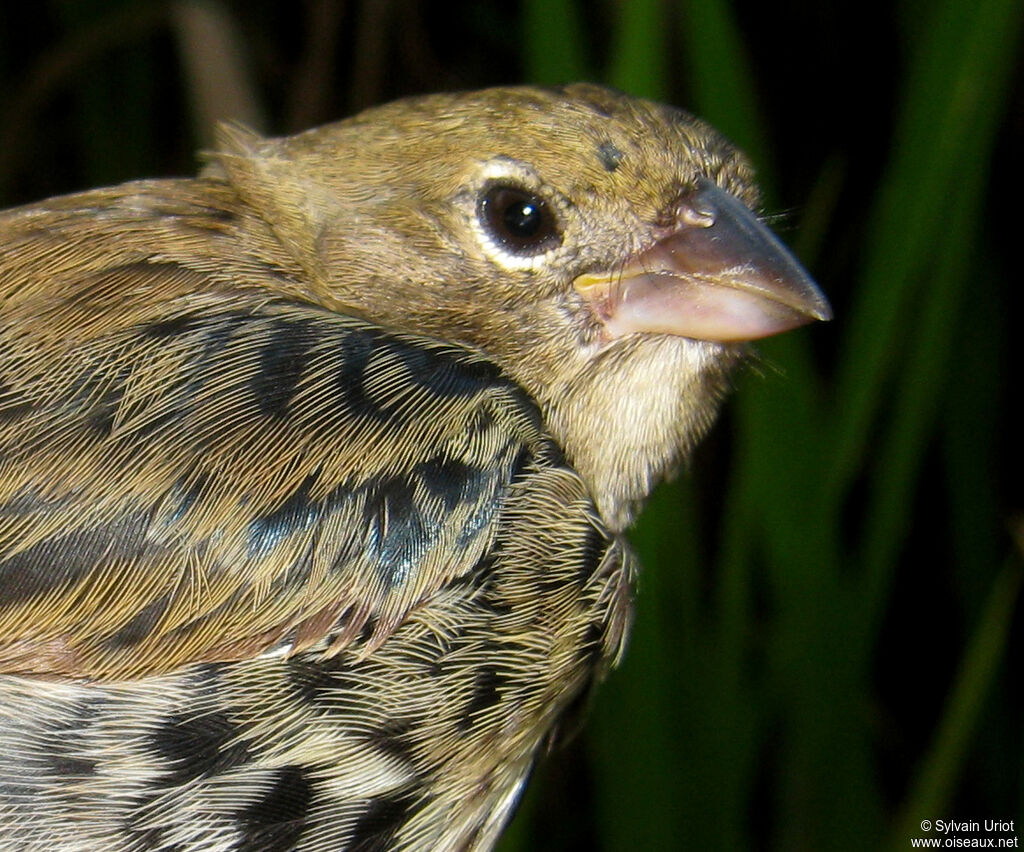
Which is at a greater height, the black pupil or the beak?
the black pupil

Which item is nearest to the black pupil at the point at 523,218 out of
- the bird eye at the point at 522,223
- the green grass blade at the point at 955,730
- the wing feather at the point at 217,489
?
the bird eye at the point at 522,223

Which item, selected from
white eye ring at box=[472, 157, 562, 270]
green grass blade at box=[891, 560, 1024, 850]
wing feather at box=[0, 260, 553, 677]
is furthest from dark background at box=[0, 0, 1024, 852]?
wing feather at box=[0, 260, 553, 677]

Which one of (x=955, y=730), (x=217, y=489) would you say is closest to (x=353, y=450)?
(x=217, y=489)

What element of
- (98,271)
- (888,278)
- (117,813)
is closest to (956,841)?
(888,278)

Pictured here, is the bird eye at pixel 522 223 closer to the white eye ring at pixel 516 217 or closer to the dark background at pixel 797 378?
the white eye ring at pixel 516 217

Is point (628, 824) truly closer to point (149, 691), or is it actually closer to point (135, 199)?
point (149, 691)

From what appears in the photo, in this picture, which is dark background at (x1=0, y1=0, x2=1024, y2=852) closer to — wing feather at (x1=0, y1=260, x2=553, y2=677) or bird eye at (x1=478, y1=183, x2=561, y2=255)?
bird eye at (x1=478, y1=183, x2=561, y2=255)

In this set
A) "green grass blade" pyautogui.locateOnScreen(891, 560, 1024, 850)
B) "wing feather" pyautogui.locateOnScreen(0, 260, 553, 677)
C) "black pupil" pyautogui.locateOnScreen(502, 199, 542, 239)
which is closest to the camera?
"wing feather" pyautogui.locateOnScreen(0, 260, 553, 677)
